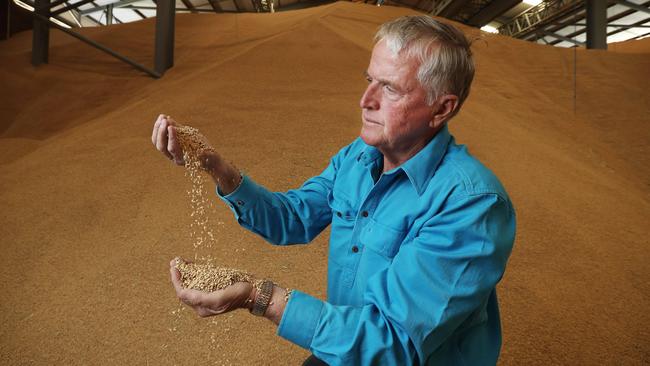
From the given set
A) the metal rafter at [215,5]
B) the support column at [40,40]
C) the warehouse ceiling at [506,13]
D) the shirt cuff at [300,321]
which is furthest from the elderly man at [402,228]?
the metal rafter at [215,5]

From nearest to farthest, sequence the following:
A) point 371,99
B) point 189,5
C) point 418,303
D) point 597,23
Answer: point 418,303 < point 371,99 < point 597,23 < point 189,5

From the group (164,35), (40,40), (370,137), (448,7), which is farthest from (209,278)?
(448,7)

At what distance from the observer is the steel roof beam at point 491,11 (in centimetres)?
1384

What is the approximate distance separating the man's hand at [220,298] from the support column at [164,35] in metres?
4.93

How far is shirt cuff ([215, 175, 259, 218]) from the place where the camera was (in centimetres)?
141

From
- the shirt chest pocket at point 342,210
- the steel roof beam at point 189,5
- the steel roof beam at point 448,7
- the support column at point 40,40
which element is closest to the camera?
the shirt chest pocket at point 342,210

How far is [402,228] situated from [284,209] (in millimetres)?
492

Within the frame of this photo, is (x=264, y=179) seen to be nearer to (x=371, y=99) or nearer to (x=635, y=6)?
(x=371, y=99)

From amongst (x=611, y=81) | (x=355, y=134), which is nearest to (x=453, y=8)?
(x=611, y=81)

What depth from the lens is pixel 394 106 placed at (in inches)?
47.3

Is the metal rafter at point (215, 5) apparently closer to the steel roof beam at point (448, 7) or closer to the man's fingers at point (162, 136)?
the steel roof beam at point (448, 7)

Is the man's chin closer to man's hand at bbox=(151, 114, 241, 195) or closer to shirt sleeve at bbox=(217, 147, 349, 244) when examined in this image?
shirt sleeve at bbox=(217, 147, 349, 244)

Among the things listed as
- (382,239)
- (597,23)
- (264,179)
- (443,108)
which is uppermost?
(597,23)

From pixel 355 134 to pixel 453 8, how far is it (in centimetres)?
1191
